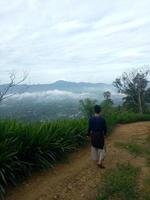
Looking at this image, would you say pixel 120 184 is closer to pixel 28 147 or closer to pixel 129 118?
pixel 28 147

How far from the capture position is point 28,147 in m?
9.18

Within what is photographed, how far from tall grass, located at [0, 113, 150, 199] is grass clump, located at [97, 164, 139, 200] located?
1.57 meters

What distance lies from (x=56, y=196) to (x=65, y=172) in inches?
62.7

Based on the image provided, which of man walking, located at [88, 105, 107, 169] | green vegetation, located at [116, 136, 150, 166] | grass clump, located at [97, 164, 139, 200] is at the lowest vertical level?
grass clump, located at [97, 164, 139, 200]

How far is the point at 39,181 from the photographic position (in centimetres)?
877

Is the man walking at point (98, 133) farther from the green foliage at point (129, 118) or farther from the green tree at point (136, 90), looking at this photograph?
the green tree at point (136, 90)

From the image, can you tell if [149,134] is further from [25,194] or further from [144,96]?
[144,96]

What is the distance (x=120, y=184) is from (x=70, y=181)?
1133 mm

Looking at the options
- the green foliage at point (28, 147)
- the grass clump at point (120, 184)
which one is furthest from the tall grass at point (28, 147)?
the grass clump at point (120, 184)

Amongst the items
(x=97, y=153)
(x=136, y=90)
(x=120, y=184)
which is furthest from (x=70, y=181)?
(x=136, y=90)

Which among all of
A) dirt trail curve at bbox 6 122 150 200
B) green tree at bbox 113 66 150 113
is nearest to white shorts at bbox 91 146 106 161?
dirt trail curve at bbox 6 122 150 200

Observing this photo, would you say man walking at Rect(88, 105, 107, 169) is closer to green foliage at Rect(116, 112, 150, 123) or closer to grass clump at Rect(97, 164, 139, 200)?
grass clump at Rect(97, 164, 139, 200)

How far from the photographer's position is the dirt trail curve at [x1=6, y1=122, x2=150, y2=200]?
8.00 metres

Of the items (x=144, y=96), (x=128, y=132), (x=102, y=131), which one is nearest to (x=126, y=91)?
(x=144, y=96)
